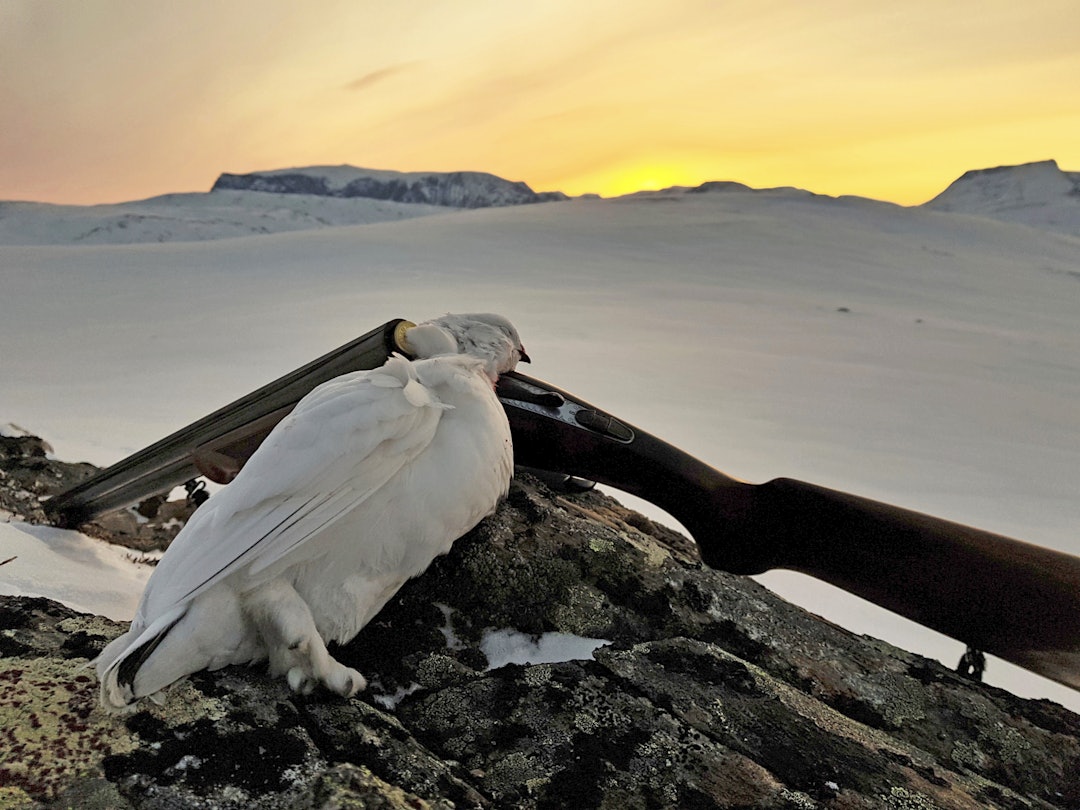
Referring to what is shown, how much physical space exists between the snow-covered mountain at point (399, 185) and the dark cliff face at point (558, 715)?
167 ft

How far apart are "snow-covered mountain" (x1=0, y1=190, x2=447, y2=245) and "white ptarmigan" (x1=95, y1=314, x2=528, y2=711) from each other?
30135 mm

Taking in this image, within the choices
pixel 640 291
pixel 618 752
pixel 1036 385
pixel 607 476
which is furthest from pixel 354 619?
pixel 640 291

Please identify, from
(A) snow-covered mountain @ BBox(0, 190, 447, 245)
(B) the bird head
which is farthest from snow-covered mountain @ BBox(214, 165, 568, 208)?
(B) the bird head

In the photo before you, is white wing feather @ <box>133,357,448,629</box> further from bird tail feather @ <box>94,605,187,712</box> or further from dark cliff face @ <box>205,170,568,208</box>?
dark cliff face @ <box>205,170,568,208</box>

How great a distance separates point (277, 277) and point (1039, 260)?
90.5 ft

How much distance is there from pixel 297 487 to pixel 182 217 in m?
35.8

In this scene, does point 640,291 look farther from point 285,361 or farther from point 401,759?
point 401,759

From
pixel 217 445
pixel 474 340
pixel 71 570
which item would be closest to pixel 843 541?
pixel 474 340

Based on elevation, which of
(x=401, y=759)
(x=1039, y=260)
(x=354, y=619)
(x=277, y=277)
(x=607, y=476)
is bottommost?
(x=401, y=759)

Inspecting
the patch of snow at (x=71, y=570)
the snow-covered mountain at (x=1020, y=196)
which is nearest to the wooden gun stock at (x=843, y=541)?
the patch of snow at (x=71, y=570)

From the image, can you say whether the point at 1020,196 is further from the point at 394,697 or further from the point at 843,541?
the point at 394,697

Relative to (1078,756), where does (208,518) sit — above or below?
above

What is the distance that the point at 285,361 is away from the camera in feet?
27.7

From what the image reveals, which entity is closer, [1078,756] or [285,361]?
[1078,756]
